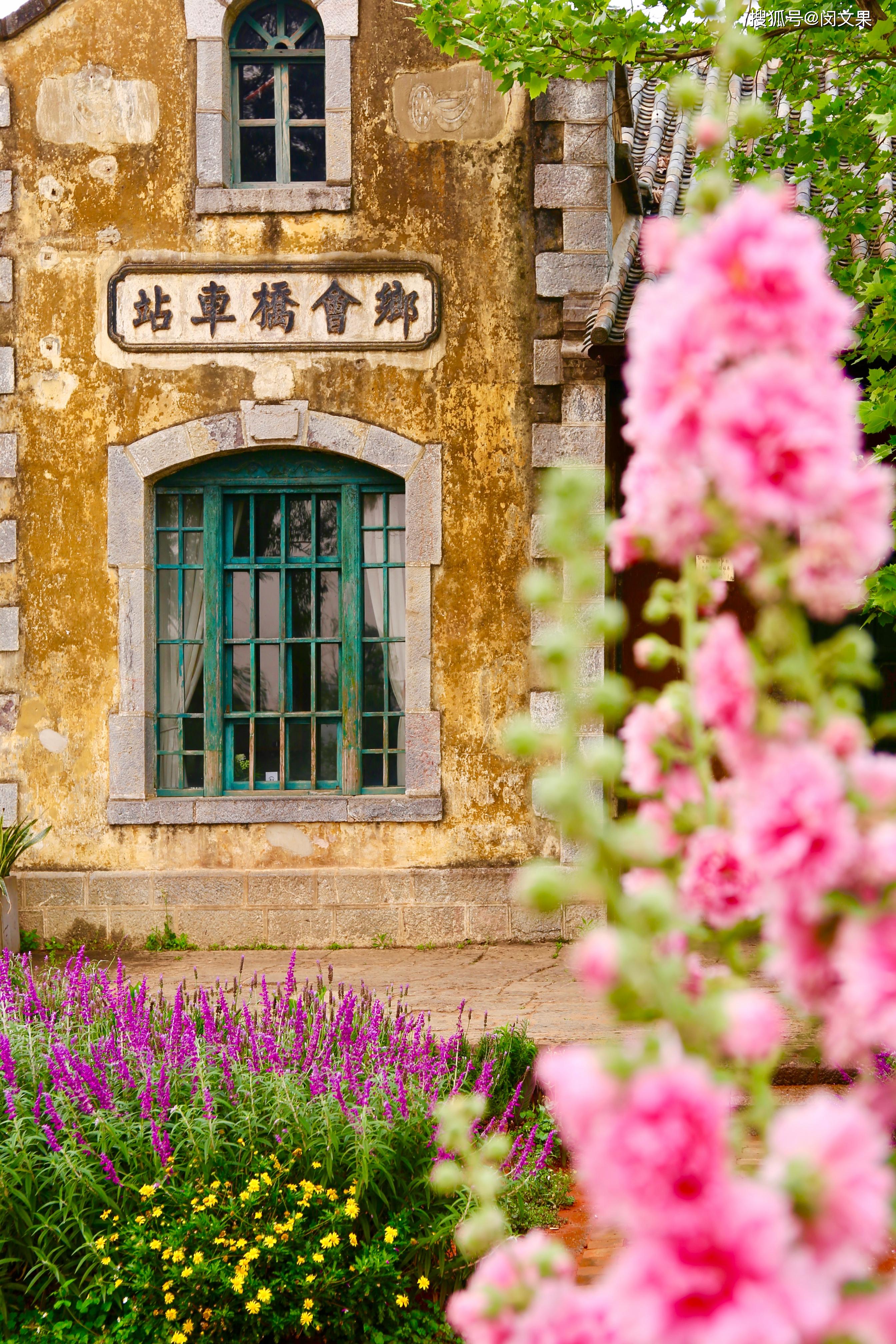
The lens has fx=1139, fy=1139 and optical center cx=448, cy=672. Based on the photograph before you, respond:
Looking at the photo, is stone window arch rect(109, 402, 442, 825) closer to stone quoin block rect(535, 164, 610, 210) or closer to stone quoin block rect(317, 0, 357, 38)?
stone quoin block rect(535, 164, 610, 210)

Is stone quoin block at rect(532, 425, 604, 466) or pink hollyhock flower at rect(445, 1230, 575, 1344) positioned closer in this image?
pink hollyhock flower at rect(445, 1230, 575, 1344)

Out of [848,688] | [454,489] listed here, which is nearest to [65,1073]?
[848,688]

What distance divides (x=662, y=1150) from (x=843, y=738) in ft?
1.21

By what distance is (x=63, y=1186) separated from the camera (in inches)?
116

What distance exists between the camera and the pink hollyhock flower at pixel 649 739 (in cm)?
118

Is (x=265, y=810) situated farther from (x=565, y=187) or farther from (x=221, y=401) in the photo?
(x=565, y=187)

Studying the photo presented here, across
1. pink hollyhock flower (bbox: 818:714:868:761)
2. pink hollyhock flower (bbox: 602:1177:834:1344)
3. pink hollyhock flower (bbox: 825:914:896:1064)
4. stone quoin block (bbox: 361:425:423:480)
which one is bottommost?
pink hollyhock flower (bbox: 602:1177:834:1344)

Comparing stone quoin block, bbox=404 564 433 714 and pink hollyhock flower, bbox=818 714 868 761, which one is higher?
stone quoin block, bbox=404 564 433 714

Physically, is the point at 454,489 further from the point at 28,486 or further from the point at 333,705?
the point at 28,486

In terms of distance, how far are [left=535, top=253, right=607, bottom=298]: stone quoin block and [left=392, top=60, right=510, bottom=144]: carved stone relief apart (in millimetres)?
890

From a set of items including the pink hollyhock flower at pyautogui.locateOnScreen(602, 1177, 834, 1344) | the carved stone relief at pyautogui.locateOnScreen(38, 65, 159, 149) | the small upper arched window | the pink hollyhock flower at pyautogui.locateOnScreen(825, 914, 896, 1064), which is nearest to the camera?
the pink hollyhock flower at pyautogui.locateOnScreen(602, 1177, 834, 1344)

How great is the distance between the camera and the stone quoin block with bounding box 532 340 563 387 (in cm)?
702

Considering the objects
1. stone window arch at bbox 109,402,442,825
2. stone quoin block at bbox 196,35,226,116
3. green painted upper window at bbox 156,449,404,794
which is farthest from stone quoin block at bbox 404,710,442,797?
stone quoin block at bbox 196,35,226,116

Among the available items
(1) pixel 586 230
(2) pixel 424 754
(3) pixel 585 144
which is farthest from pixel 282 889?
(3) pixel 585 144
